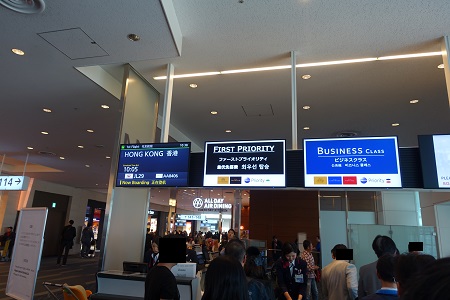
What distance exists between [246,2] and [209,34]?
0.70 metres

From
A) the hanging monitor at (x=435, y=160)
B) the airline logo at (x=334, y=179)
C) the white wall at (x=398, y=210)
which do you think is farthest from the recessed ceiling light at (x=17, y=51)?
the white wall at (x=398, y=210)

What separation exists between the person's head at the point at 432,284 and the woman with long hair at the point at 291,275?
3.47 m

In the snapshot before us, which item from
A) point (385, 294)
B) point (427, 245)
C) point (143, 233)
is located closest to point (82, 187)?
point (143, 233)

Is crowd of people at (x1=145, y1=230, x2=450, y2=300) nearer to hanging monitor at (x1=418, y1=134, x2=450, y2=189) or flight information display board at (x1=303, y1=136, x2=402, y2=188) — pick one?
flight information display board at (x1=303, y1=136, x2=402, y2=188)

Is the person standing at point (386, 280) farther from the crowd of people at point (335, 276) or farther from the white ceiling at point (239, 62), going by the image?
the white ceiling at point (239, 62)

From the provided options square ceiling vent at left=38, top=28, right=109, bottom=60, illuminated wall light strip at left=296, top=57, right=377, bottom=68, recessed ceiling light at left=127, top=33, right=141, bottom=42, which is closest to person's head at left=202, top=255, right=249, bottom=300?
recessed ceiling light at left=127, top=33, right=141, bottom=42

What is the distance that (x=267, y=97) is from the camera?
5.52 m

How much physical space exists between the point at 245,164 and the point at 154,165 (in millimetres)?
1063

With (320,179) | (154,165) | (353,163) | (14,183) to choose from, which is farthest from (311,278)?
(14,183)

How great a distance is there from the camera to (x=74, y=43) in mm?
3586

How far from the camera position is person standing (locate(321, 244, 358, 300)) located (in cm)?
347

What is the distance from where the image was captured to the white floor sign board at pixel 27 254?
3.18 meters

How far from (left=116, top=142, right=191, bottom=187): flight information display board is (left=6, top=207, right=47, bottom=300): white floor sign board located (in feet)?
2.99

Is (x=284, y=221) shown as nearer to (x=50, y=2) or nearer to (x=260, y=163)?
(x=260, y=163)
